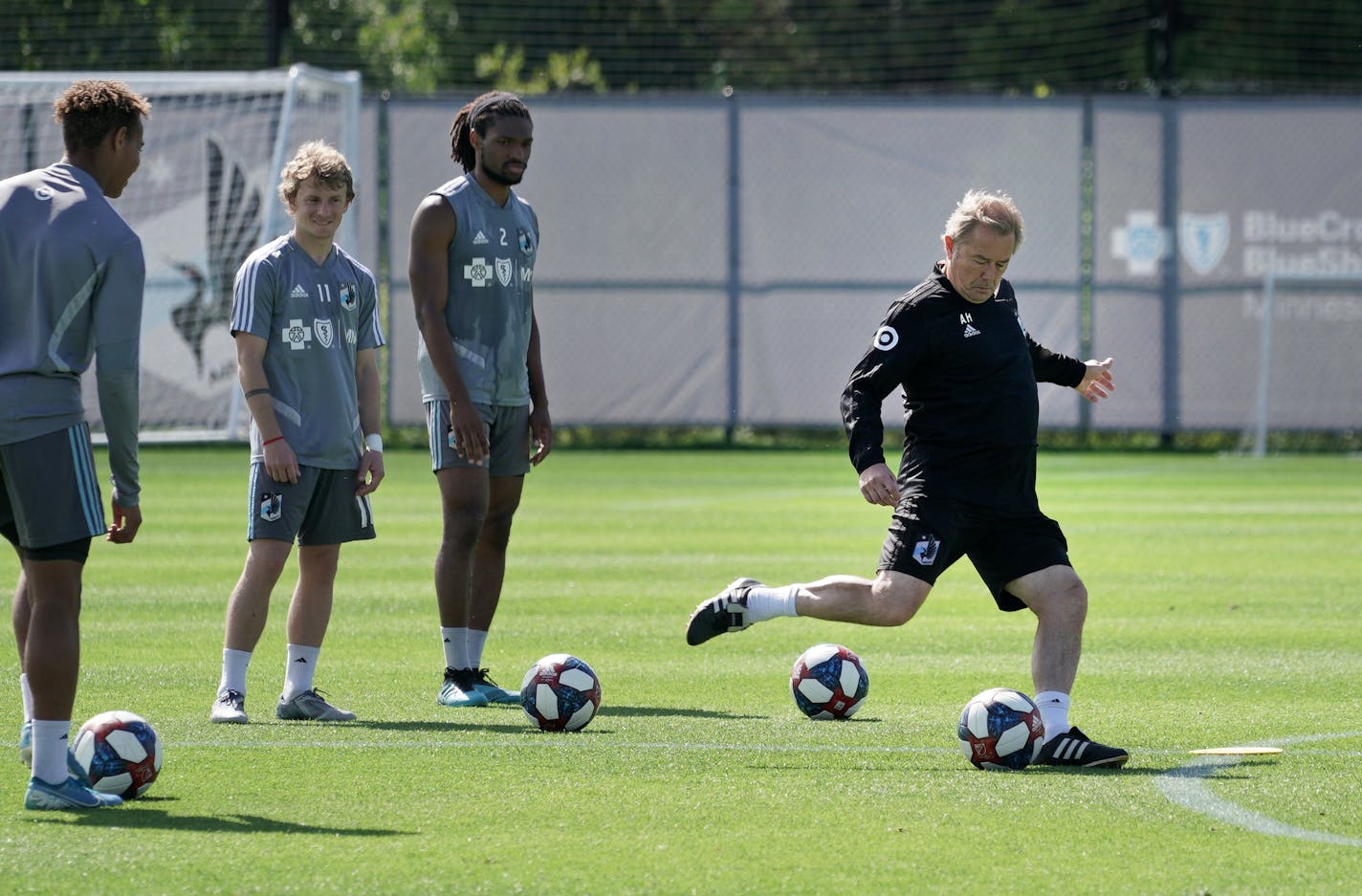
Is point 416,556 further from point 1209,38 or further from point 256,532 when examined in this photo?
point 1209,38

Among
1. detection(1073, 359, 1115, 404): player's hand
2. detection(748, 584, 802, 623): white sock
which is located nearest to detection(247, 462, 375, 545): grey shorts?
detection(748, 584, 802, 623): white sock

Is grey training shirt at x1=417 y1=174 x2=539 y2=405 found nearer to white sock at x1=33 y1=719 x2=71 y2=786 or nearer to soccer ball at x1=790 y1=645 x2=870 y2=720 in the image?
soccer ball at x1=790 y1=645 x2=870 y2=720

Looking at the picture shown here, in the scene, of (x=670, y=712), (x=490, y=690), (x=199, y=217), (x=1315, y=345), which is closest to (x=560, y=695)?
(x=670, y=712)

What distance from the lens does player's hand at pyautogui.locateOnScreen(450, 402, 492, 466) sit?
24.0 ft

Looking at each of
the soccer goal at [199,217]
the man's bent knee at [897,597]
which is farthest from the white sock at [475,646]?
the soccer goal at [199,217]

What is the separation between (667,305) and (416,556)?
10621 millimetres

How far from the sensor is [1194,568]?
38.6 feet

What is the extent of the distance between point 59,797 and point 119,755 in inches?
8.1

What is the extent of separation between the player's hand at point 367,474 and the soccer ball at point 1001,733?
2.44 metres

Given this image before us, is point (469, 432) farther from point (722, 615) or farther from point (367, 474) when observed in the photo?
point (722, 615)

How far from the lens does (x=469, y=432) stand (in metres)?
7.31

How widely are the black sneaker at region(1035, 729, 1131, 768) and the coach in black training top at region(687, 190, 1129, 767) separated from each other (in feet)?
0.92

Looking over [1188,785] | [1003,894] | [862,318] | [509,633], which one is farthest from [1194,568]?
[862,318]

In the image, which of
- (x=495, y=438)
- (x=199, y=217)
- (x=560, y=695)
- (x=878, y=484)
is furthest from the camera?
(x=199, y=217)
